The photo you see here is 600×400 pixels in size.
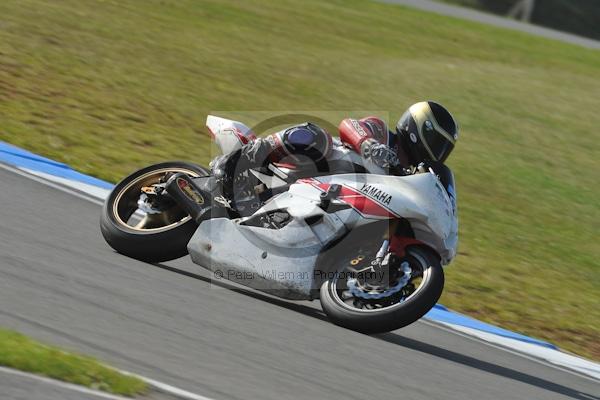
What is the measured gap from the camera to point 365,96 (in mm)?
17344

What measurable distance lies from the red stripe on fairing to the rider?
23cm

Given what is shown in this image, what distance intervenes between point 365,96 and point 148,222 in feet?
34.2

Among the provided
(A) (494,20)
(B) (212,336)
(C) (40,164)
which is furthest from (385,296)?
(A) (494,20)

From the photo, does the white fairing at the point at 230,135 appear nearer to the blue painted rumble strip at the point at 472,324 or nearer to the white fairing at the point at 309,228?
the white fairing at the point at 309,228

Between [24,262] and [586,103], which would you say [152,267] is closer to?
[24,262]

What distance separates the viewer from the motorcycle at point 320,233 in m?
6.48

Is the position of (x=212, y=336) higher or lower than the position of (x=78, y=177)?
higher

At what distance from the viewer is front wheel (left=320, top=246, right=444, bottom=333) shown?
6.22 meters

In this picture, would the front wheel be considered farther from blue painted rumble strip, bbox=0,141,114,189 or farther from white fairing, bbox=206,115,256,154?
blue painted rumble strip, bbox=0,141,114,189

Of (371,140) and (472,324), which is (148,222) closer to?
(371,140)

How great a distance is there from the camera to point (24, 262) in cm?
627

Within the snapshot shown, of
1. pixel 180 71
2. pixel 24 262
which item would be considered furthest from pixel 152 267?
pixel 180 71

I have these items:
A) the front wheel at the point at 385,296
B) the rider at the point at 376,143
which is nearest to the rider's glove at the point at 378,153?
the rider at the point at 376,143

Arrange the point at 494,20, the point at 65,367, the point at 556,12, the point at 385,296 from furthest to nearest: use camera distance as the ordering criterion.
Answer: the point at 556,12 < the point at 494,20 < the point at 385,296 < the point at 65,367
